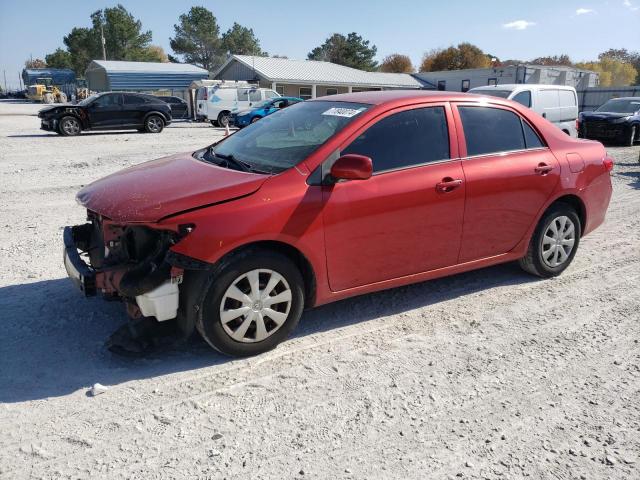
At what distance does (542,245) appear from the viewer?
488 cm

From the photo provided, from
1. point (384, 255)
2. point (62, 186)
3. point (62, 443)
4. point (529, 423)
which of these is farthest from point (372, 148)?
point (62, 186)

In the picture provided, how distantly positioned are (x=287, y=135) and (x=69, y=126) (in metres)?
17.4

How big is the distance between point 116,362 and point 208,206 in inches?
48.4

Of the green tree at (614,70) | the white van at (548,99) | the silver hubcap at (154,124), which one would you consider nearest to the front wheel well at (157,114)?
the silver hubcap at (154,124)

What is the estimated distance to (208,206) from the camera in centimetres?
326

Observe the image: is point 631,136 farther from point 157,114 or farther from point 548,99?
point 157,114

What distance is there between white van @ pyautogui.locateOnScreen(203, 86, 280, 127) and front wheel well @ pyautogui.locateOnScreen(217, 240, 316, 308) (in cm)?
2349

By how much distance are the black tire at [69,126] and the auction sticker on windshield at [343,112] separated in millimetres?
17430

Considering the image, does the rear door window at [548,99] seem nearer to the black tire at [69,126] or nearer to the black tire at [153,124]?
the black tire at [153,124]

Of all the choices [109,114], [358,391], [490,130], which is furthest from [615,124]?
[358,391]

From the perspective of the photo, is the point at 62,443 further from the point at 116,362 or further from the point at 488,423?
the point at 488,423

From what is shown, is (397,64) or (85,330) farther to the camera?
(397,64)

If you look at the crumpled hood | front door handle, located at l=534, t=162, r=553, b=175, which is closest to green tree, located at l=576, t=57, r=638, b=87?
front door handle, located at l=534, t=162, r=553, b=175

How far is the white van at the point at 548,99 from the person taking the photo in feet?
43.7
